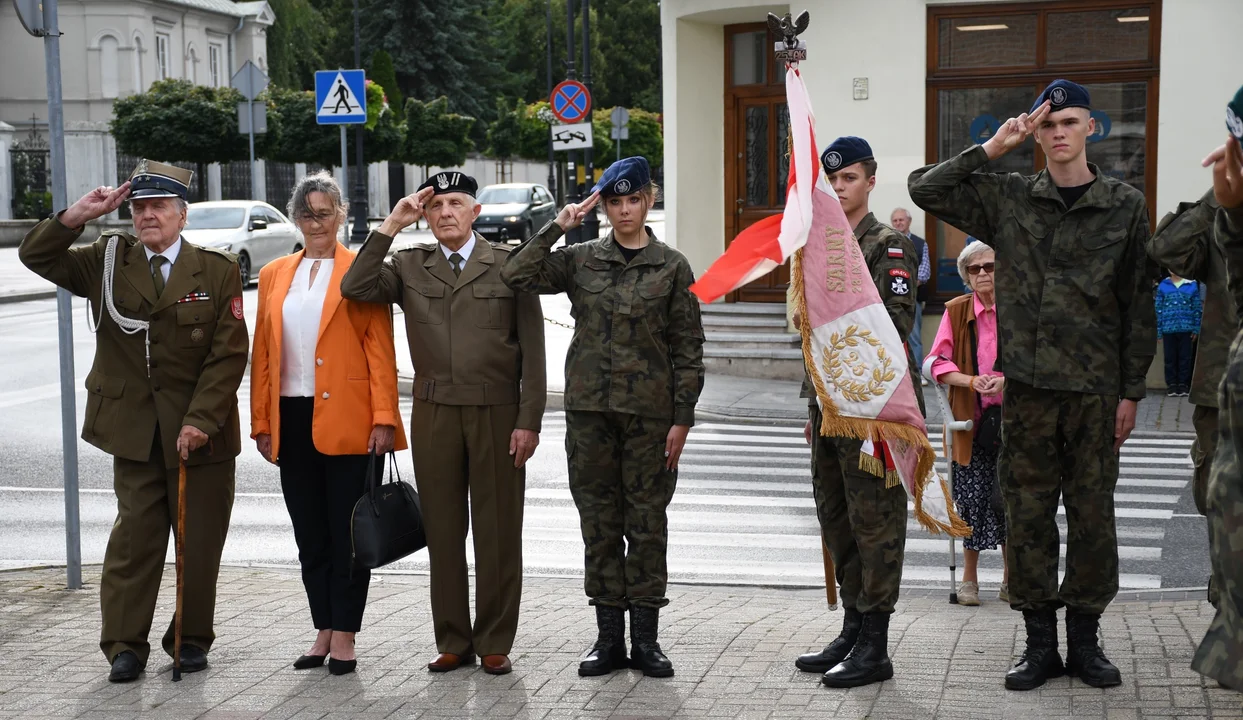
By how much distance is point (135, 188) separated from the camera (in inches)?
242

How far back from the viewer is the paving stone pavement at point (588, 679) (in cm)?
537

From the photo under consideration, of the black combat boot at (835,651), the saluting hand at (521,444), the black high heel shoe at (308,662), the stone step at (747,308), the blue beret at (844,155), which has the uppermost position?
the blue beret at (844,155)

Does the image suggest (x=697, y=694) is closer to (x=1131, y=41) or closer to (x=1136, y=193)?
(x=1136, y=193)

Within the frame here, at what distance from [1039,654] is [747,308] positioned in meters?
12.9

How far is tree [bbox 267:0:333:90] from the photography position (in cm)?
7162

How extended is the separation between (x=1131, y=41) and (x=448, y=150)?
4025 centimetres

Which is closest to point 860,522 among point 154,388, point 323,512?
point 323,512

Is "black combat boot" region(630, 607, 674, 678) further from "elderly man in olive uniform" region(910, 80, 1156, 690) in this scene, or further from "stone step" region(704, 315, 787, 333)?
"stone step" region(704, 315, 787, 333)

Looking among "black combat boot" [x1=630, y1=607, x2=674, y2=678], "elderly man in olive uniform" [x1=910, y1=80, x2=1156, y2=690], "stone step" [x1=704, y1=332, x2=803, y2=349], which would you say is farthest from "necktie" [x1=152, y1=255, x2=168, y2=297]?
"stone step" [x1=704, y1=332, x2=803, y2=349]

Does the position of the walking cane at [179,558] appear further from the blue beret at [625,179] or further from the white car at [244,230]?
the white car at [244,230]

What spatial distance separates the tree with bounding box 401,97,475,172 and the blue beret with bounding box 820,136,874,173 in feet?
160

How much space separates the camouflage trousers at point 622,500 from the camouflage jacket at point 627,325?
0.11 metres

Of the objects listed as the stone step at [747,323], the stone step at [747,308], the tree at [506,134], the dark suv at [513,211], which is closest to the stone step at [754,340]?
the stone step at [747,323]

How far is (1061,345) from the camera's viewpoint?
5.49 metres
